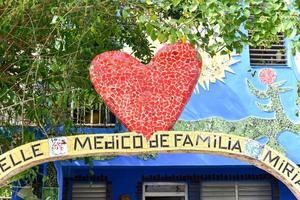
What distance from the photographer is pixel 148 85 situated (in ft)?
16.0

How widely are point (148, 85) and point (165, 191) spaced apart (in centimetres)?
572

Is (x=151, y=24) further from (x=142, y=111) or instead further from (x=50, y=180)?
(x=50, y=180)

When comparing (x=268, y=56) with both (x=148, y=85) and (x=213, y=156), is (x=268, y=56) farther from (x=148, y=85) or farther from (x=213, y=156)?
(x=148, y=85)

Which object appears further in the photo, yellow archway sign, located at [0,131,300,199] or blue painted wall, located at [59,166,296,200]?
blue painted wall, located at [59,166,296,200]

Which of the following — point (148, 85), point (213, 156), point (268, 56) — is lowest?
point (148, 85)

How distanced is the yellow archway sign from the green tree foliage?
0.97m

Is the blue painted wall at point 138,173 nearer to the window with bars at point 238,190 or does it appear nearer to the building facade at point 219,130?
the building facade at point 219,130

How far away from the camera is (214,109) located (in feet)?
31.6

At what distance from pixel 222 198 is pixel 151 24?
237 inches

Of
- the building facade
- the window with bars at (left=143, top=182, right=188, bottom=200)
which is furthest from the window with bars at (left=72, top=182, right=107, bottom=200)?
the window with bars at (left=143, top=182, right=188, bottom=200)

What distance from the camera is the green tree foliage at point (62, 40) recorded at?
5516 mm

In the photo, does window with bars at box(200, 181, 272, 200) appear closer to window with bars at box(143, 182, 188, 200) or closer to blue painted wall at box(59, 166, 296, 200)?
blue painted wall at box(59, 166, 296, 200)

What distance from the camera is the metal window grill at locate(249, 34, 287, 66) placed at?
10.2 meters

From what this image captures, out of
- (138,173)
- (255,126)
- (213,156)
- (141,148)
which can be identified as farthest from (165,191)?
(141,148)
